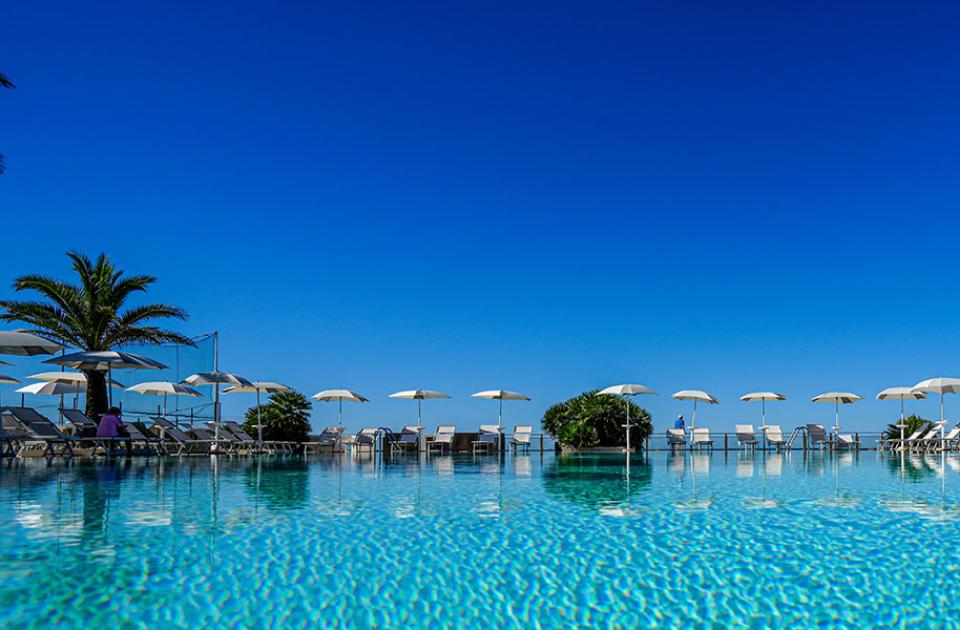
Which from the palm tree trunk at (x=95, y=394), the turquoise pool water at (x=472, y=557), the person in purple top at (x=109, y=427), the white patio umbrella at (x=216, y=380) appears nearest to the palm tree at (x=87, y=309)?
the palm tree trunk at (x=95, y=394)

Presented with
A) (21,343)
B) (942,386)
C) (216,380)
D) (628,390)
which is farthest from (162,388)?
(942,386)

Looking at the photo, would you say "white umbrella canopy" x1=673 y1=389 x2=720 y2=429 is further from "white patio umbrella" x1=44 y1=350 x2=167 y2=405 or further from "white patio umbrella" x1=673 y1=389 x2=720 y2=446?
"white patio umbrella" x1=44 y1=350 x2=167 y2=405

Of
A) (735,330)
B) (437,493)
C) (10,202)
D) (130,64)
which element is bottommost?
(437,493)

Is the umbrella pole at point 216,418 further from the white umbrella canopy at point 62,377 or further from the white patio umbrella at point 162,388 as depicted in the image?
the white umbrella canopy at point 62,377

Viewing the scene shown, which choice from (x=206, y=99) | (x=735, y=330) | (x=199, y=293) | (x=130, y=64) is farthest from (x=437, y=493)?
(x=735, y=330)

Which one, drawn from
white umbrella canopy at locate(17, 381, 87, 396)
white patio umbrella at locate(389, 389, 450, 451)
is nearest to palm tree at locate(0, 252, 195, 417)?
white umbrella canopy at locate(17, 381, 87, 396)

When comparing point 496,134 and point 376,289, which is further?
point 376,289

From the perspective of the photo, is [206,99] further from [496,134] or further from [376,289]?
[376,289]

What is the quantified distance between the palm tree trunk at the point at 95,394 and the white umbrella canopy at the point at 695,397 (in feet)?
52.0

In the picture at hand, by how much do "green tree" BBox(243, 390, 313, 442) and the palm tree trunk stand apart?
17.5ft

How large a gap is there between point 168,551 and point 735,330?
41.5 meters

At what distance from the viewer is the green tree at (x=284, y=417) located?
23062 millimetres

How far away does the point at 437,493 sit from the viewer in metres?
9.66

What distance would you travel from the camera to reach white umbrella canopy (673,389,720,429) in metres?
22.5
